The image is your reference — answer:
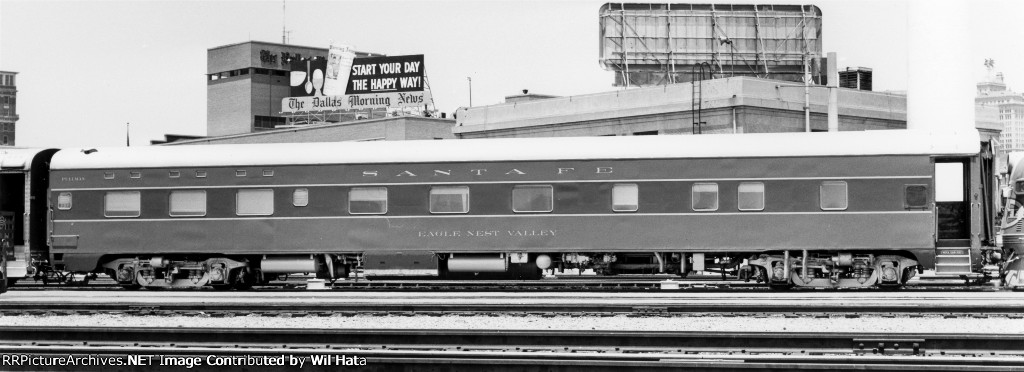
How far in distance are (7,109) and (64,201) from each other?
132191 millimetres

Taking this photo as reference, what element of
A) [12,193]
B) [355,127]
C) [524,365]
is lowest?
[524,365]

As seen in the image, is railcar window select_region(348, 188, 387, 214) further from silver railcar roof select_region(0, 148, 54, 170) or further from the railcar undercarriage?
silver railcar roof select_region(0, 148, 54, 170)

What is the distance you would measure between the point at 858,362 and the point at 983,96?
142446 mm

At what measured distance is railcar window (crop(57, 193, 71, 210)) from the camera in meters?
26.2

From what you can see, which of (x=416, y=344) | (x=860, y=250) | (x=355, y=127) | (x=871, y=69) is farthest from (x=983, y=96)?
(x=416, y=344)

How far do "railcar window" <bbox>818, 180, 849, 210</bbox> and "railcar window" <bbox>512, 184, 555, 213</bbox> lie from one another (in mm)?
5398

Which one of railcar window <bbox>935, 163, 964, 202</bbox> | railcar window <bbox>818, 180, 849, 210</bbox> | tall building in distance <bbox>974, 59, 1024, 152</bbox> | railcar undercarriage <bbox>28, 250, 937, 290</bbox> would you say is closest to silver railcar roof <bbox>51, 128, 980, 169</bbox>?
railcar window <bbox>935, 163, 964, 202</bbox>

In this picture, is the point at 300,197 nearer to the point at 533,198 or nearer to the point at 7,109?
the point at 533,198

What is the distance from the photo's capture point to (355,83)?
71500mm

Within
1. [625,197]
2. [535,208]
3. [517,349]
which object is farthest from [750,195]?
[517,349]

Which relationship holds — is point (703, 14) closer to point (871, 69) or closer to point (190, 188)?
point (871, 69)

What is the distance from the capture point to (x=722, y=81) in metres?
49.8

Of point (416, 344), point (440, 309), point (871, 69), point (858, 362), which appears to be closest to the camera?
point (858, 362)

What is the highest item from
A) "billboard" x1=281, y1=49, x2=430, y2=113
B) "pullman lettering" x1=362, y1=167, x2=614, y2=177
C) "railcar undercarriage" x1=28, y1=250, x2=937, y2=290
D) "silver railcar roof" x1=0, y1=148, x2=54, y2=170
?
"billboard" x1=281, y1=49, x2=430, y2=113
